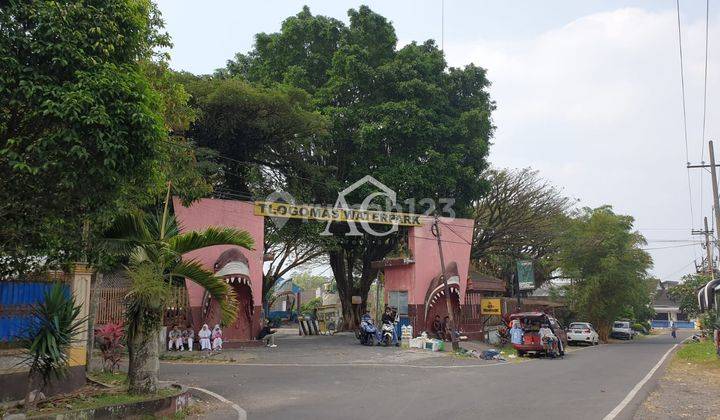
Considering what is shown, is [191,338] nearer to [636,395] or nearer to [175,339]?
[175,339]

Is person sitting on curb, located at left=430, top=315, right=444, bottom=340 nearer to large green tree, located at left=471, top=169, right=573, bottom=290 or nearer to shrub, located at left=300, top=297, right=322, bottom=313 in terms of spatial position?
large green tree, located at left=471, top=169, right=573, bottom=290

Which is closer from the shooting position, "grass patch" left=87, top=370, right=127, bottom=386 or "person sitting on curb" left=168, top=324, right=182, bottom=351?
"grass patch" left=87, top=370, right=127, bottom=386

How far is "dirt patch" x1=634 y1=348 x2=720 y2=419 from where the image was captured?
31.9ft

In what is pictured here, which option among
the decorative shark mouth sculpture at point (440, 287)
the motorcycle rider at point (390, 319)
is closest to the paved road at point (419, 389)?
the motorcycle rider at point (390, 319)

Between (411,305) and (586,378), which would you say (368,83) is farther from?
(586,378)

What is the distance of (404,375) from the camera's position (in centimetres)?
1464

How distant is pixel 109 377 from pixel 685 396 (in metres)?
12.4

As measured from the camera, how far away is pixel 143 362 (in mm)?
10016

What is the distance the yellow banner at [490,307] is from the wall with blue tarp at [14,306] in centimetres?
2278

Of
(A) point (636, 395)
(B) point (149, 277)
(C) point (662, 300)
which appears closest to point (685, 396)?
(A) point (636, 395)

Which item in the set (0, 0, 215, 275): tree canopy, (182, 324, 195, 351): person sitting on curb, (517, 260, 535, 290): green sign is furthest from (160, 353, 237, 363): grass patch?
(517, 260, 535, 290): green sign

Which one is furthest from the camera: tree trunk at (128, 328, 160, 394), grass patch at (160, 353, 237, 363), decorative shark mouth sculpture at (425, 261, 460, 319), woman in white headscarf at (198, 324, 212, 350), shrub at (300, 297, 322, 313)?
shrub at (300, 297, 322, 313)

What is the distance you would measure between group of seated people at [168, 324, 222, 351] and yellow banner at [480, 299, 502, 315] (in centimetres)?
1470

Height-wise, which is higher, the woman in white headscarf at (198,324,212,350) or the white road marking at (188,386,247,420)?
the woman in white headscarf at (198,324,212,350)
